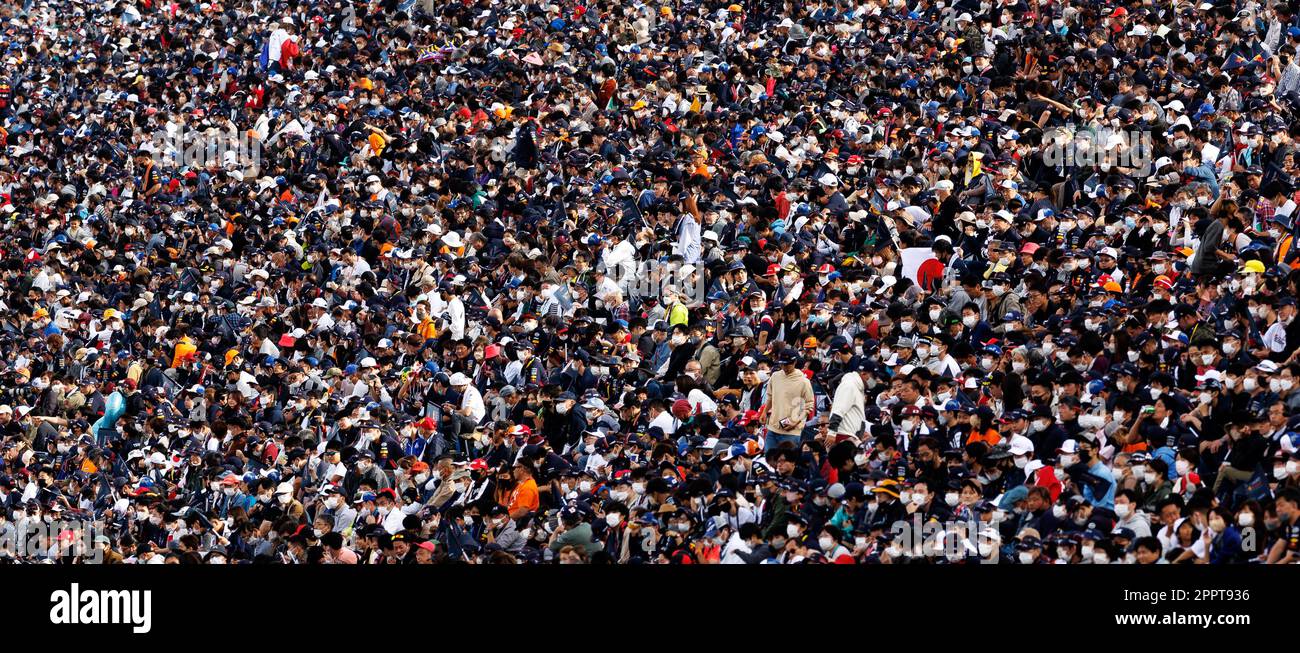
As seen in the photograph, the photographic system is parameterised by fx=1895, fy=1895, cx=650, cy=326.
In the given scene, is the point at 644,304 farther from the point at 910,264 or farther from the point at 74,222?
the point at 74,222

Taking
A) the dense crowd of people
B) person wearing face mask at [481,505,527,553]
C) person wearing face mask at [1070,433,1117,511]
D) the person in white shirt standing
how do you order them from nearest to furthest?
person wearing face mask at [1070,433,1117,511] < the dense crowd of people < person wearing face mask at [481,505,527,553] < the person in white shirt standing

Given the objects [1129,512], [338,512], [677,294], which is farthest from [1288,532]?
[677,294]

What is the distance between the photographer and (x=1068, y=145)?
85.3 feet

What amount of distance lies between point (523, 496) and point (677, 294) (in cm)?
579

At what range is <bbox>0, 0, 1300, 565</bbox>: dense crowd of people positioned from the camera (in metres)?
19.1

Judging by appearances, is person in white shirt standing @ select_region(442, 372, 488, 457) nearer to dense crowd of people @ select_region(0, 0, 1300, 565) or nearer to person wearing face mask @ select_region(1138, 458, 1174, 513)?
dense crowd of people @ select_region(0, 0, 1300, 565)

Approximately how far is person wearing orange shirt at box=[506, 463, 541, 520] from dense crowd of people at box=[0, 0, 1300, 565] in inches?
1.5

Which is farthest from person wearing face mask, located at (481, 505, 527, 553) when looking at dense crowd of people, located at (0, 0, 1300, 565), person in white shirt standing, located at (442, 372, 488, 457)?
person in white shirt standing, located at (442, 372, 488, 457)

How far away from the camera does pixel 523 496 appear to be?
2112 centimetres

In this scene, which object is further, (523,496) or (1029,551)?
(523,496)

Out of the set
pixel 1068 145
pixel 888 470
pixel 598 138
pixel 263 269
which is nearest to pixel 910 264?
pixel 1068 145

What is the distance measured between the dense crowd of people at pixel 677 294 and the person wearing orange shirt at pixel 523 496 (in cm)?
4

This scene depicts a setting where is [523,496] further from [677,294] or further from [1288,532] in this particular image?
[1288,532]

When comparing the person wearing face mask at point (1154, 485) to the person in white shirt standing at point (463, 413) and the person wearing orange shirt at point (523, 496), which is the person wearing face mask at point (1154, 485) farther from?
the person in white shirt standing at point (463, 413)
